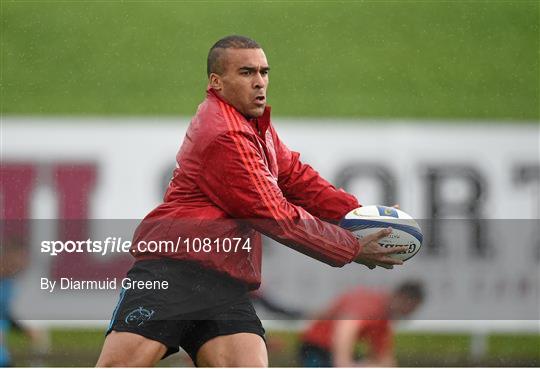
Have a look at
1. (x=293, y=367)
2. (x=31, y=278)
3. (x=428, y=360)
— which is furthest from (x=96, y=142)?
(x=428, y=360)

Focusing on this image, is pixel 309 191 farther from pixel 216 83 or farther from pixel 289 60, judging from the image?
pixel 289 60

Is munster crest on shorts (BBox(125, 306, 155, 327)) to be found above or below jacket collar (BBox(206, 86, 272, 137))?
below

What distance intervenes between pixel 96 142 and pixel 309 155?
1274 mm

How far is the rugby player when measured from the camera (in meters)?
3.19

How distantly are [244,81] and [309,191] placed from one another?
50 cm

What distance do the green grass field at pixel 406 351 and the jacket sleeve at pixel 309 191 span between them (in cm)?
288

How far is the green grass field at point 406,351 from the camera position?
6.48 meters

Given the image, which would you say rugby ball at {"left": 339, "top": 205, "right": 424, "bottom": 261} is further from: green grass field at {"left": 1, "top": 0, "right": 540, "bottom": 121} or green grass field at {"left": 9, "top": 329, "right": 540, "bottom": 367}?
green grass field at {"left": 1, "top": 0, "right": 540, "bottom": 121}

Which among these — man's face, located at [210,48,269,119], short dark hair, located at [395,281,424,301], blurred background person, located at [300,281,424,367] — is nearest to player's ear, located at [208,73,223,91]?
man's face, located at [210,48,269,119]

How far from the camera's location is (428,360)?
267 inches

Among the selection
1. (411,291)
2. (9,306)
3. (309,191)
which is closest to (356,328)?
(411,291)

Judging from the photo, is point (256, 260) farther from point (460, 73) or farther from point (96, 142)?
point (460, 73)

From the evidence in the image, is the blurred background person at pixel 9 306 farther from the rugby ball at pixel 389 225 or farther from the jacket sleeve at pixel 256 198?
the jacket sleeve at pixel 256 198

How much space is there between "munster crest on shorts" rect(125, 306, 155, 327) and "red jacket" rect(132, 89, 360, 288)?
16cm
